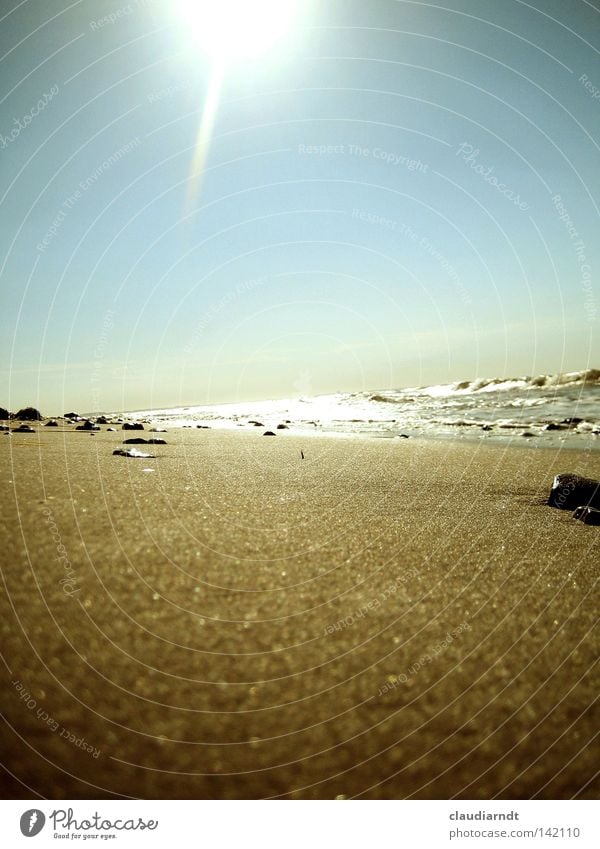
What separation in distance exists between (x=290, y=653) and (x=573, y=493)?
4089 mm

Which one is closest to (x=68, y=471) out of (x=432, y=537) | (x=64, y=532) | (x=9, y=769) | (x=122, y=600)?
(x=64, y=532)

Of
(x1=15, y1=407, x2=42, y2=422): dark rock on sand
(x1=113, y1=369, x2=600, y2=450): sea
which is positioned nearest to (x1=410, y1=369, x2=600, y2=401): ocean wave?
(x1=113, y1=369, x2=600, y2=450): sea

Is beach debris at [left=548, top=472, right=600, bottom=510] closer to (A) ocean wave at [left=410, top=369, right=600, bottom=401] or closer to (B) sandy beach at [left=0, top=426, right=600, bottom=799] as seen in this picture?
(B) sandy beach at [left=0, top=426, right=600, bottom=799]

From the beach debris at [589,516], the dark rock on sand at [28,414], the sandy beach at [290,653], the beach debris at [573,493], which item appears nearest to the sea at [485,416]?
the dark rock on sand at [28,414]

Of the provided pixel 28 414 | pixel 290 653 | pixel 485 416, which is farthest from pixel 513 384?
pixel 290 653

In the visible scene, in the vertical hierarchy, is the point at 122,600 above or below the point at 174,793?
above

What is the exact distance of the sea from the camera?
45.2ft

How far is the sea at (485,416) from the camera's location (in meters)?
13.8

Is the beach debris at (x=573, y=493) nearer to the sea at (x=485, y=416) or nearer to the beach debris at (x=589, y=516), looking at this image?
the beach debris at (x=589, y=516)

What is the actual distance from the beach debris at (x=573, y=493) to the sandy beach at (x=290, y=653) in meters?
0.76

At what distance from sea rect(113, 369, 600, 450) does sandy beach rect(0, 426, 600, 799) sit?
9407 millimetres

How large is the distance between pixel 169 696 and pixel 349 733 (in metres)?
0.67

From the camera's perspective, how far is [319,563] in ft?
10.5
